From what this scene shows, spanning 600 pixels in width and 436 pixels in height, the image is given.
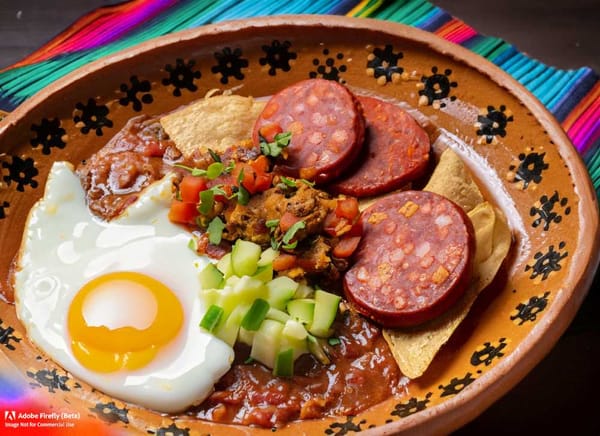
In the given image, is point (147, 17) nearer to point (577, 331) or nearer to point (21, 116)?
point (21, 116)

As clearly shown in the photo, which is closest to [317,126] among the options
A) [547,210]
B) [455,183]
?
[455,183]

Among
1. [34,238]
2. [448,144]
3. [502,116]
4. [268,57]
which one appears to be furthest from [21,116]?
[502,116]

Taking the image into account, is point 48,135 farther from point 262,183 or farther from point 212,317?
point 212,317

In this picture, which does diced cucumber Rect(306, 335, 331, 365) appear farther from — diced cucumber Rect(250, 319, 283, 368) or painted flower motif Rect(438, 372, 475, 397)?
painted flower motif Rect(438, 372, 475, 397)

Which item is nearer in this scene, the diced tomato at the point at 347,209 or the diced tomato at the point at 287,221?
the diced tomato at the point at 287,221

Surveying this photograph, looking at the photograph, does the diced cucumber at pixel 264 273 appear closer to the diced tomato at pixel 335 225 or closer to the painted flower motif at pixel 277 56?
the diced tomato at pixel 335 225

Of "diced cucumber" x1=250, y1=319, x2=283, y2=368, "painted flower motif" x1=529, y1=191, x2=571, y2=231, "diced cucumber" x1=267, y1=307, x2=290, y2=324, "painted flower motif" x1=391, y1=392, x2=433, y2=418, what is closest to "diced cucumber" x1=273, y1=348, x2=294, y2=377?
"diced cucumber" x1=250, y1=319, x2=283, y2=368

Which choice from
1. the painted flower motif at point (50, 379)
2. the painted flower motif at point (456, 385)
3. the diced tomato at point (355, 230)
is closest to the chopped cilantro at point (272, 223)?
the diced tomato at point (355, 230)
